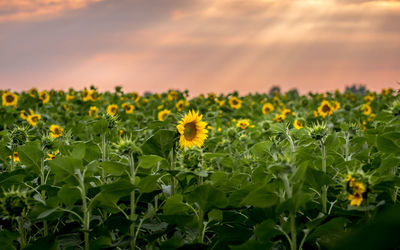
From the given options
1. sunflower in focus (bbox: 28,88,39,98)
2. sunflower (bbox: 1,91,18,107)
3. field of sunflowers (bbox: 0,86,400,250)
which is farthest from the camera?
sunflower in focus (bbox: 28,88,39,98)

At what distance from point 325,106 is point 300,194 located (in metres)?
6.22

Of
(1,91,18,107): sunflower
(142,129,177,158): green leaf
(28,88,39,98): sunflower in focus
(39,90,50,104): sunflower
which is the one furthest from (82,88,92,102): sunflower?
(142,129,177,158): green leaf

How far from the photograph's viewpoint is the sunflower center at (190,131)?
2.40m

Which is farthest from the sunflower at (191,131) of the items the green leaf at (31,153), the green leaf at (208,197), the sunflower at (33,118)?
the sunflower at (33,118)

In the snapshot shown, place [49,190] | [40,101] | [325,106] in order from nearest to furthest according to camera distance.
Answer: [49,190], [325,106], [40,101]

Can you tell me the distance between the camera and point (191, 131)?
8.04 feet

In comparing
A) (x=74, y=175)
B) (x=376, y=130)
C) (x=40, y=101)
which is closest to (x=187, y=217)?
(x=74, y=175)

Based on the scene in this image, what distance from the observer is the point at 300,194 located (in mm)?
1534

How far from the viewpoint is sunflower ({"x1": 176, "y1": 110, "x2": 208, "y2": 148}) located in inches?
92.0

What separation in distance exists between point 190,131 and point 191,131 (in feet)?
0.05

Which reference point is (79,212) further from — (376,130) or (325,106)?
(325,106)

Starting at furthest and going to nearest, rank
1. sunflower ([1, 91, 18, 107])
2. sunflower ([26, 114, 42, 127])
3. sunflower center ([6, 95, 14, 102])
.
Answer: sunflower center ([6, 95, 14, 102])
sunflower ([1, 91, 18, 107])
sunflower ([26, 114, 42, 127])

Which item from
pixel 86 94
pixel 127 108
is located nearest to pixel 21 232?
pixel 127 108

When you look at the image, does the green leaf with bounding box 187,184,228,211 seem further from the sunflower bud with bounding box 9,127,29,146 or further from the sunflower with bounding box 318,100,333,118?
the sunflower with bounding box 318,100,333,118
